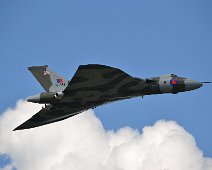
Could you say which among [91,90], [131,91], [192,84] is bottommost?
[131,91]

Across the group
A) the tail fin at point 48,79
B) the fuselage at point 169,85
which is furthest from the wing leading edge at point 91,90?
the tail fin at point 48,79

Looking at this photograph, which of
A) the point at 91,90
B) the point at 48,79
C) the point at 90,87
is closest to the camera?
the point at 90,87

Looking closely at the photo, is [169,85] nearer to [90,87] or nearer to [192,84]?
[192,84]

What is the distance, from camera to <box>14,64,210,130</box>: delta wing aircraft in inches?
1983

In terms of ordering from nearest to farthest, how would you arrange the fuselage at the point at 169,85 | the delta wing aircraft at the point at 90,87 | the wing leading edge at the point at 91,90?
1. the wing leading edge at the point at 91,90
2. the delta wing aircraft at the point at 90,87
3. the fuselage at the point at 169,85

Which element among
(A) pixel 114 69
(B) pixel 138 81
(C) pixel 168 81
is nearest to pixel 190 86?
(C) pixel 168 81

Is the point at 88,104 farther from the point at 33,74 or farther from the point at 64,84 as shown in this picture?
the point at 33,74

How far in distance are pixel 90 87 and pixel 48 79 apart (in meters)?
6.19

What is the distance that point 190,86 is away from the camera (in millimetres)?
53719

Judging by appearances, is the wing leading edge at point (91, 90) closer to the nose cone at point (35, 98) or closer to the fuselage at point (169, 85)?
the fuselage at point (169, 85)

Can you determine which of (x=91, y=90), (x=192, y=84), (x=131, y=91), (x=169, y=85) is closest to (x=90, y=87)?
(x=91, y=90)

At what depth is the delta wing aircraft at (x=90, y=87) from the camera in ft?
165

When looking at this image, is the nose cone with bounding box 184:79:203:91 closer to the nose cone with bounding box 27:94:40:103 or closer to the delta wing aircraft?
the delta wing aircraft

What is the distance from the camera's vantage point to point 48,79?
56.0 metres
